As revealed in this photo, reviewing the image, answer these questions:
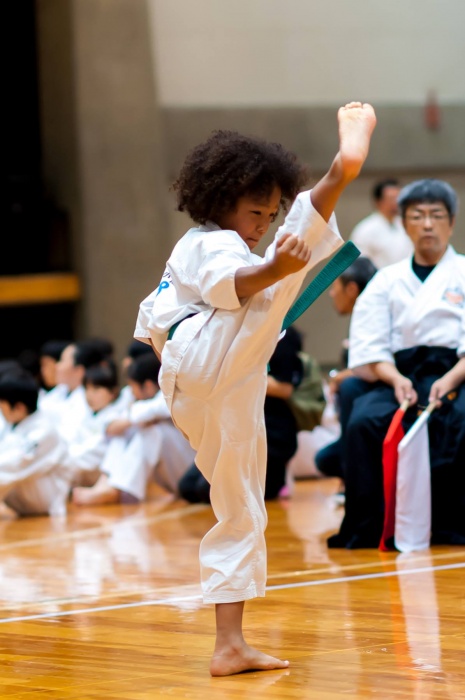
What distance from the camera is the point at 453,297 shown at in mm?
4914

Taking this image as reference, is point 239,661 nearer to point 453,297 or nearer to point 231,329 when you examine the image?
point 231,329

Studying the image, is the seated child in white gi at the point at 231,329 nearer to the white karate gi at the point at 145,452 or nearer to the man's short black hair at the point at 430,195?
the man's short black hair at the point at 430,195

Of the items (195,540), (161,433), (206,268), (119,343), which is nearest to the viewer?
(206,268)

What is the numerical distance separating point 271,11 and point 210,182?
7.49 metres

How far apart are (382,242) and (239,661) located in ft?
21.6

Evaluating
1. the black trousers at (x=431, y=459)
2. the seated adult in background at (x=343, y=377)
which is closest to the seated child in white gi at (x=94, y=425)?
the seated adult in background at (x=343, y=377)

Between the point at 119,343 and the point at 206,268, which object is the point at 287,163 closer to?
the point at 206,268

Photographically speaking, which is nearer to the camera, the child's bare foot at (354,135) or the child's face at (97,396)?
the child's bare foot at (354,135)

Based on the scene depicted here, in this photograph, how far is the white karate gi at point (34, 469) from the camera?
6617mm

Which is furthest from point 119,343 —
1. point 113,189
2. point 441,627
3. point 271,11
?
point 441,627

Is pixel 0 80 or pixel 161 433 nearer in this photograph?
pixel 161 433

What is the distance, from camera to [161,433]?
709cm

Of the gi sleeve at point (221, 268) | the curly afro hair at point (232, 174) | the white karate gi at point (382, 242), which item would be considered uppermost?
the curly afro hair at point (232, 174)

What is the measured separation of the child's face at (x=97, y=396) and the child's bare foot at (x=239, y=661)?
189 inches
